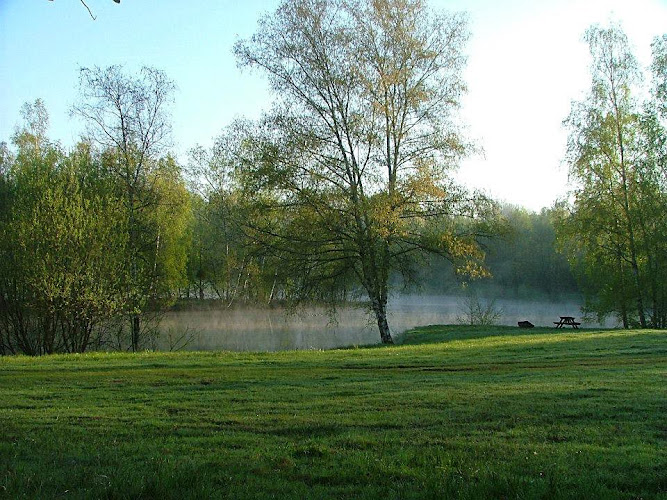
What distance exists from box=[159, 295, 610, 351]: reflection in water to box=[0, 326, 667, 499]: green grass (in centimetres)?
1591

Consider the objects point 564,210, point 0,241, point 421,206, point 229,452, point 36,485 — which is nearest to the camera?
point 36,485

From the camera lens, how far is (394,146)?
27156mm

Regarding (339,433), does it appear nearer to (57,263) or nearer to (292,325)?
(57,263)

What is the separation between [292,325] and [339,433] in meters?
31.3

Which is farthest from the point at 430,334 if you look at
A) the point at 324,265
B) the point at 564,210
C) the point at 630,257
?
the point at 630,257

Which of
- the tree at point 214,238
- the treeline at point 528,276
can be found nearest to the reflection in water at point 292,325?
the tree at point 214,238

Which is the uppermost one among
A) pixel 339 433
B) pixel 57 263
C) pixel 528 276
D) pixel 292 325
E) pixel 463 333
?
pixel 528 276

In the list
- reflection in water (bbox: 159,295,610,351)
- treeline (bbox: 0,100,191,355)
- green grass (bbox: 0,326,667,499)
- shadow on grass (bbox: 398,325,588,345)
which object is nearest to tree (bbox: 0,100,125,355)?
treeline (bbox: 0,100,191,355)

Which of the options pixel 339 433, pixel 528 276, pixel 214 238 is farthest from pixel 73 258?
pixel 528 276

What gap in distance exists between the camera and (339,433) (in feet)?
25.0

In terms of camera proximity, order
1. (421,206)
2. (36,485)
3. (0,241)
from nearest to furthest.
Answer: (36,485)
(0,241)
(421,206)

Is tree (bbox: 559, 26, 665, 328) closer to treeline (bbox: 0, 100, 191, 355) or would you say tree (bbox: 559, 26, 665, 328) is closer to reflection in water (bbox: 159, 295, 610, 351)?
reflection in water (bbox: 159, 295, 610, 351)

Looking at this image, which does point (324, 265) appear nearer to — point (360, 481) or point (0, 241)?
point (0, 241)

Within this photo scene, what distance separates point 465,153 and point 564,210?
1239 cm
